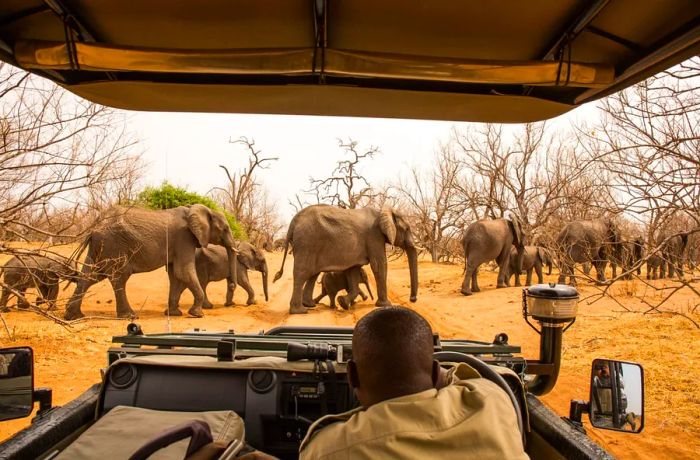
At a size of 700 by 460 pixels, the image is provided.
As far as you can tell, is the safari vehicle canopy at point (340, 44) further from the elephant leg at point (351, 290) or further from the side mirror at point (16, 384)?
the elephant leg at point (351, 290)

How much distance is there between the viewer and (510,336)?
1102 cm

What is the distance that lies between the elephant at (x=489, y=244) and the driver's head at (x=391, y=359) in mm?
15855

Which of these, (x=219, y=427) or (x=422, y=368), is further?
(x=219, y=427)

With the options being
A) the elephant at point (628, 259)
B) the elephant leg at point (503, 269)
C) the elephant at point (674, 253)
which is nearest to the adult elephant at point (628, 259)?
the elephant at point (628, 259)

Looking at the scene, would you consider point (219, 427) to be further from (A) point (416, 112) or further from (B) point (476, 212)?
(B) point (476, 212)

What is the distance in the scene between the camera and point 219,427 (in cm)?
218

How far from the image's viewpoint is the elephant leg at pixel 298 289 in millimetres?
13203

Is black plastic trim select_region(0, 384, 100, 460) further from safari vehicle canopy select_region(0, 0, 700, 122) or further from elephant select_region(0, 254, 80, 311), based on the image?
elephant select_region(0, 254, 80, 311)

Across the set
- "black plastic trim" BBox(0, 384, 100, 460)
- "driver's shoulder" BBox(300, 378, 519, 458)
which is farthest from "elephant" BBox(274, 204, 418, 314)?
"driver's shoulder" BBox(300, 378, 519, 458)

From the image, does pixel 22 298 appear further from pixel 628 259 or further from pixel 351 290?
pixel 628 259

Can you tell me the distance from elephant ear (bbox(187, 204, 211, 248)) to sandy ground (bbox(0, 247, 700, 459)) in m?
1.85

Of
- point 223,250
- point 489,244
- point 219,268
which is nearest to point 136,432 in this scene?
point 219,268

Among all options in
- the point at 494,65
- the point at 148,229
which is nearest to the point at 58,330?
the point at 148,229

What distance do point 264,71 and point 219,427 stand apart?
1.68 meters
